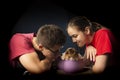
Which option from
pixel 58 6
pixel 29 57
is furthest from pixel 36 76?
pixel 58 6

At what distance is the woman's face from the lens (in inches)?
111

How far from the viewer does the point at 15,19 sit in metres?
2.84

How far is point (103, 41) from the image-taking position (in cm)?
284

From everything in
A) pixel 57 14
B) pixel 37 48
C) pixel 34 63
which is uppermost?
pixel 57 14

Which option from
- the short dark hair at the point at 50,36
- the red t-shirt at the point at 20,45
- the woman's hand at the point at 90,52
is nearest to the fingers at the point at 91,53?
the woman's hand at the point at 90,52

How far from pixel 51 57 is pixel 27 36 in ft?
0.81

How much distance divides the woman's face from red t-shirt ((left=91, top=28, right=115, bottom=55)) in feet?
0.26

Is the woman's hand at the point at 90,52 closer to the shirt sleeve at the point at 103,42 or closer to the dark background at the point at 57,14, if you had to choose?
the shirt sleeve at the point at 103,42

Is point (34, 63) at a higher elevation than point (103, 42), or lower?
lower

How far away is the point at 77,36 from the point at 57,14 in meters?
0.23

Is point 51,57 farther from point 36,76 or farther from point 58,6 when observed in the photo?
point 58,6

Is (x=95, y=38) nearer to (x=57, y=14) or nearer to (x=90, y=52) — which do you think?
(x=90, y=52)

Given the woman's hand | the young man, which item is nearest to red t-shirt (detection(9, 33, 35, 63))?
the young man

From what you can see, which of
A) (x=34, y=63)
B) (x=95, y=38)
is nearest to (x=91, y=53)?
(x=95, y=38)
